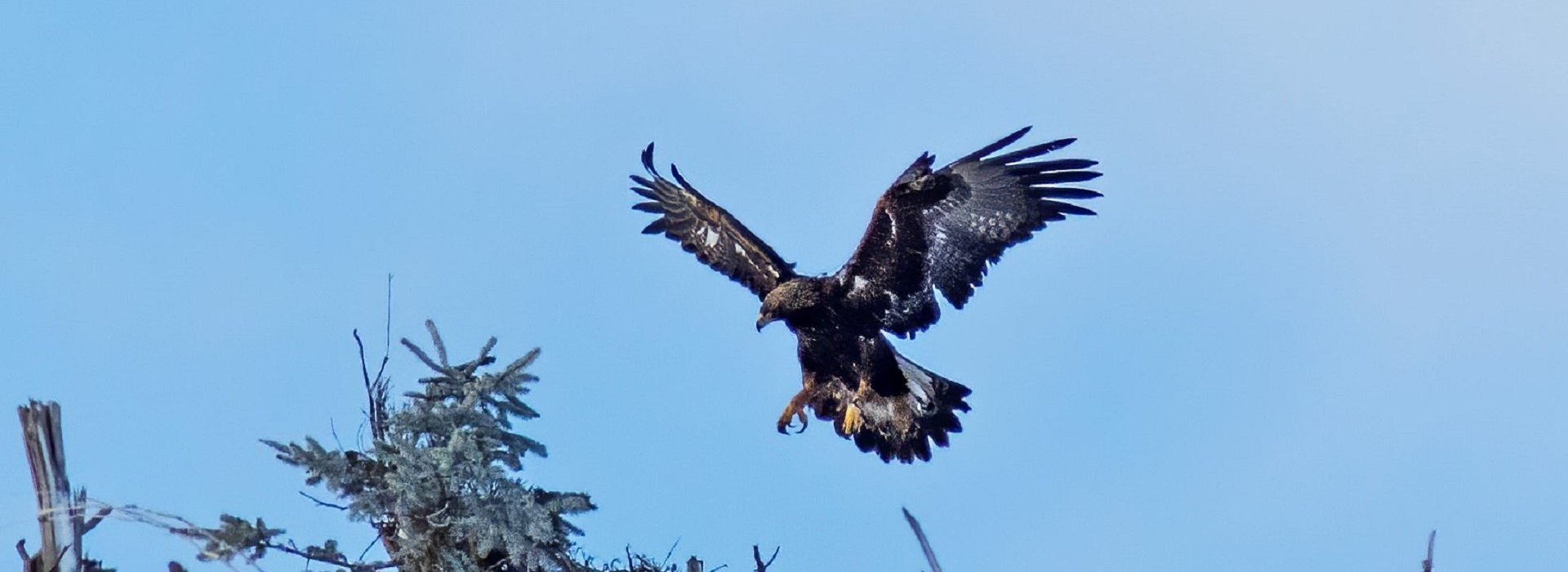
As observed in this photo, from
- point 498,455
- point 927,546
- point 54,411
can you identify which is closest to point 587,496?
point 498,455

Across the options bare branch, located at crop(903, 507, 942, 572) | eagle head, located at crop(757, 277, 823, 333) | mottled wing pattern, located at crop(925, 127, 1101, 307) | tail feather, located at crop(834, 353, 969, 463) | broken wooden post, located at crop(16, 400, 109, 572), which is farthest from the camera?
tail feather, located at crop(834, 353, 969, 463)

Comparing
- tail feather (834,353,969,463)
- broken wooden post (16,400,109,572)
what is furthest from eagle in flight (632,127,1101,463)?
broken wooden post (16,400,109,572)

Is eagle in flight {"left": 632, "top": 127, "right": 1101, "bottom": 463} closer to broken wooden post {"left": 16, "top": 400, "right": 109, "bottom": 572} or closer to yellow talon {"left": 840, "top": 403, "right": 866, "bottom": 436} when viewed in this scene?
yellow talon {"left": 840, "top": 403, "right": 866, "bottom": 436}

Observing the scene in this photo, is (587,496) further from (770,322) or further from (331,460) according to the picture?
(770,322)

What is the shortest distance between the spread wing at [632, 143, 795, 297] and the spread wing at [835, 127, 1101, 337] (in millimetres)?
1193

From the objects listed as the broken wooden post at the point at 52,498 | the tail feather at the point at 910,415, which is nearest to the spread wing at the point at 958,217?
the tail feather at the point at 910,415

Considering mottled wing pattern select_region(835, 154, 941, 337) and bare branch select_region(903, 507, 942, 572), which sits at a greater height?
mottled wing pattern select_region(835, 154, 941, 337)

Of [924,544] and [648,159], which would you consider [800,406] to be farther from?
[924,544]

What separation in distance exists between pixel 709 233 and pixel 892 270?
1.86 meters

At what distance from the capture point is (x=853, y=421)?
10.8 m

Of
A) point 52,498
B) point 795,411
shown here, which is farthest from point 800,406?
point 52,498

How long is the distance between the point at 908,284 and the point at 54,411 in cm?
548

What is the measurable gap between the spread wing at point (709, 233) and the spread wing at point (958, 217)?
1193 mm

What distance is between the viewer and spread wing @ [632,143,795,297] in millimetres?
10977
